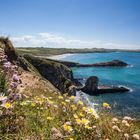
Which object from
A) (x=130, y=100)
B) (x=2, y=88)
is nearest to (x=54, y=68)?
(x=130, y=100)

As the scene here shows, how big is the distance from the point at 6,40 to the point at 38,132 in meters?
16.8

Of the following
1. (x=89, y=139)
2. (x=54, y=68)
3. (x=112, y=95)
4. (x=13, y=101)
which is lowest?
(x=112, y=95)

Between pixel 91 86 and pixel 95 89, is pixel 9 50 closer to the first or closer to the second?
pixel 91 86

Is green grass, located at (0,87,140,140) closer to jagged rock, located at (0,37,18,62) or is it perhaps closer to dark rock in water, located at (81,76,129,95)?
jagged rock, located at (0,37,18,62)

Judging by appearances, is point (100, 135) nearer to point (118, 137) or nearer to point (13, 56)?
point (118, 137)

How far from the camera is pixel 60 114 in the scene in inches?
219

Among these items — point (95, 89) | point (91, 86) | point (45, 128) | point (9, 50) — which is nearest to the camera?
point (45, 128)

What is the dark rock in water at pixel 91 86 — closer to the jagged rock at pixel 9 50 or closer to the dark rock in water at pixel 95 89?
the dark rock in water at pixel 95 89

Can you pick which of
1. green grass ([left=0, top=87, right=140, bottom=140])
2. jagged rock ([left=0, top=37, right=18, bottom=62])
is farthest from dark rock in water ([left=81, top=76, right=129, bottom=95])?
green grass ([left=0, top=87, right=140, bottom=140])

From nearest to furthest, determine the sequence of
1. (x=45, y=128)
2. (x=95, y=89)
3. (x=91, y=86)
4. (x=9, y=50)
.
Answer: (x=45, y=128)
(x=9, y=50)
(x=91, y=86)
(x=95, y=89)

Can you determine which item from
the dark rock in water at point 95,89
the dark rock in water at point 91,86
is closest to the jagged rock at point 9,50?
the dark rock in water at point 95,89

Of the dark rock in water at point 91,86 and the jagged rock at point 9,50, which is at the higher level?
the jagged rock at point 9,50

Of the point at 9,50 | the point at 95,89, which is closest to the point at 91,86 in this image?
the point at 95,89

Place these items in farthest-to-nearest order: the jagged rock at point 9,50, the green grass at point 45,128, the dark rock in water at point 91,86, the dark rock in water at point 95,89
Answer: the dark rock in water at point 91,86
the dark rock in water at point 95,89
the jagged rock at point 9,50
the green grass at point 45,128
